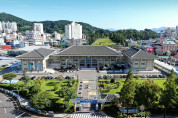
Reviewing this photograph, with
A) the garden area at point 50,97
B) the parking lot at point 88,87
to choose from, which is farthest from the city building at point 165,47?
the garden area at point 50,97

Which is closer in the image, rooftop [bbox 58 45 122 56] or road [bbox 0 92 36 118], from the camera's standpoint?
road [bbox 0 92 36 118]

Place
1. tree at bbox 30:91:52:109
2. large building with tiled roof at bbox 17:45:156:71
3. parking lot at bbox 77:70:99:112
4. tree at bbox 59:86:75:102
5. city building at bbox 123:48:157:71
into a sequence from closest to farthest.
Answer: tree at bbox 30:91:52:109, tree at bbox 59:86:75:102, parking lot at bbox 77:70:99:112, city building at bbox 123:48:157:71, large building with tiled roof at bbox 17:45:156:71

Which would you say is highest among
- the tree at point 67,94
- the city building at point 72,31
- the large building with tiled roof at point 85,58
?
the city building at point 72,31

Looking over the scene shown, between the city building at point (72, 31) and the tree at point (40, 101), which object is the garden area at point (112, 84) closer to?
the tree at point (40, 101)

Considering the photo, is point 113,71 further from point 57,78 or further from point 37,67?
point 37,67

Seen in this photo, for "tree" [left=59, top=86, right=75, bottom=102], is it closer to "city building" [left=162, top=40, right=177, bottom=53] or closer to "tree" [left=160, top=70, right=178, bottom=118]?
"tree" [left=160, top=70, right=178, bottom=118]

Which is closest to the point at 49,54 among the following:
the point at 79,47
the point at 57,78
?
the point at 79,47

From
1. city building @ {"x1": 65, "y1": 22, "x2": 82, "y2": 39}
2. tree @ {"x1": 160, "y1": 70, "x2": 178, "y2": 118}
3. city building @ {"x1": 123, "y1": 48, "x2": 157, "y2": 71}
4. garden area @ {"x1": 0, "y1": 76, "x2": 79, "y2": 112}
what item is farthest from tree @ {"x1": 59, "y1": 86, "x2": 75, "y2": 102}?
city building @ {"x1": 65, "y1": 22, "x2": 82, "y2": 39}

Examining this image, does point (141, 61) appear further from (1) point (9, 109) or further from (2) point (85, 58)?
(1) point (9, 109)
